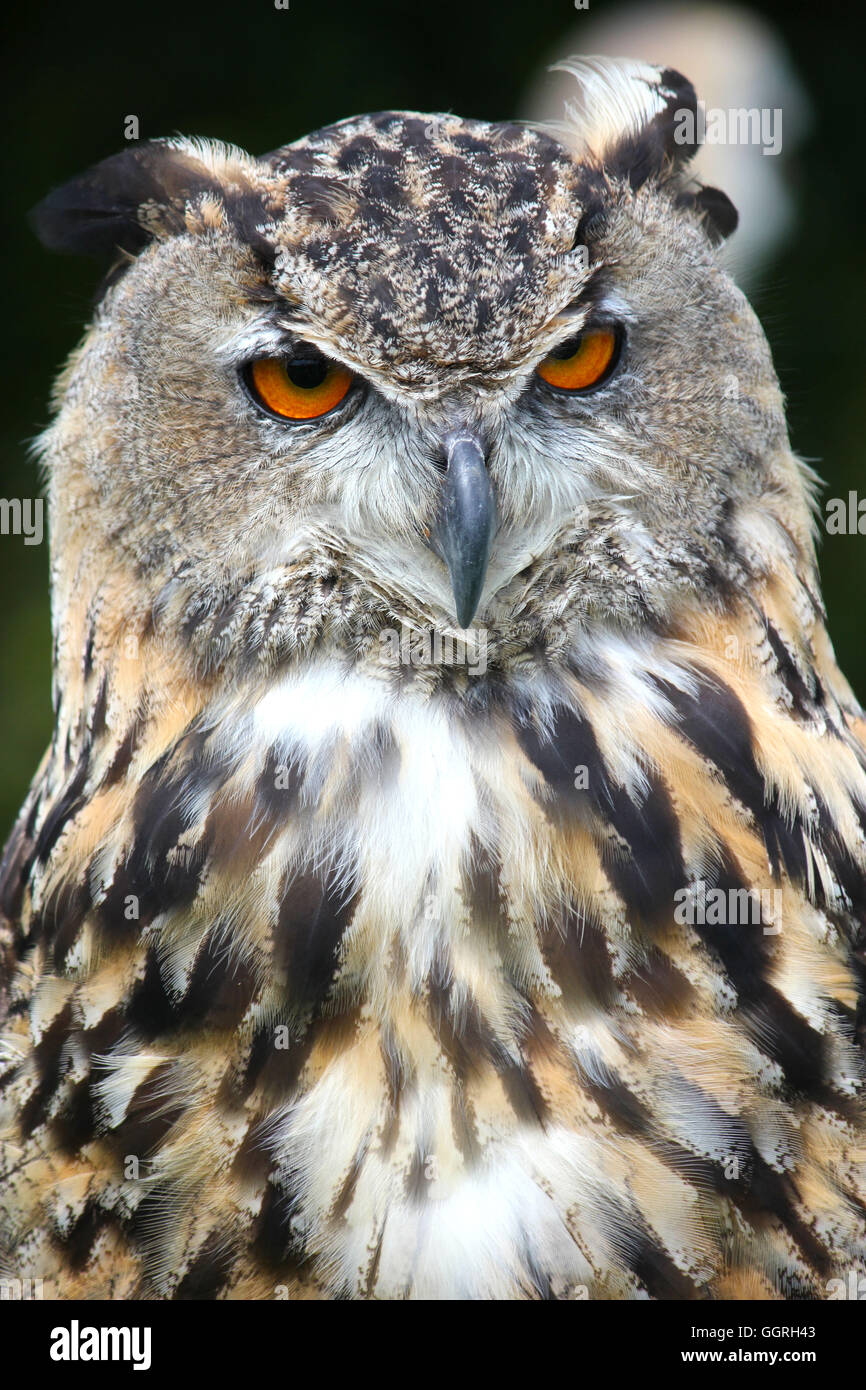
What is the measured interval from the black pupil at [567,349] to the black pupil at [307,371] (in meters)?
0.25

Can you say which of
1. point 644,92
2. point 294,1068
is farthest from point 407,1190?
point 644,92

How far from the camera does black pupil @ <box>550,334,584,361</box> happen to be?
1.40 meters

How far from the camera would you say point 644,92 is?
5.42 feet

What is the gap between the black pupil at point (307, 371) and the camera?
1403 mm

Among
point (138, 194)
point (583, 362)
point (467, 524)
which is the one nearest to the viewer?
point (467, 524)

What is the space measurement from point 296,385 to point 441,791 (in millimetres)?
482

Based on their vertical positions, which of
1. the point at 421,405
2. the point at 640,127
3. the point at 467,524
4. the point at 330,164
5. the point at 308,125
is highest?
the point at 308,125

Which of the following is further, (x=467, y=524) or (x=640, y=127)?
(x=640, y=127)

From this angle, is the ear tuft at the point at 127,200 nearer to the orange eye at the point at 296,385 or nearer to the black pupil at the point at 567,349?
the orange eye at the point at 296,385

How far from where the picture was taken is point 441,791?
1431 mm

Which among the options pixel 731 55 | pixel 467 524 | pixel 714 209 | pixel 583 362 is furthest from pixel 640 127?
pixel 731 55

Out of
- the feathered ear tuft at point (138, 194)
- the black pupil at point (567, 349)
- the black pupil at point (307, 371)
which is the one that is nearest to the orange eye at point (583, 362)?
the black pupil at point (567, 349)

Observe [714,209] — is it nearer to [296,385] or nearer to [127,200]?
[296,385]

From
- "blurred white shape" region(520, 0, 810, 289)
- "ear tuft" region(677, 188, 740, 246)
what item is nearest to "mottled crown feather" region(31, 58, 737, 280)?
"ear tuft" region(677, 188, 740, 246)
